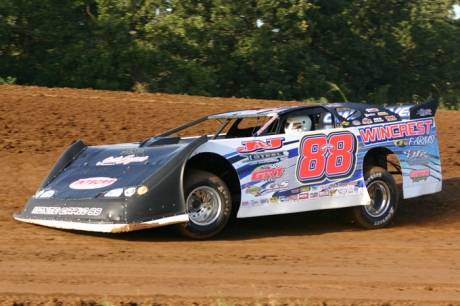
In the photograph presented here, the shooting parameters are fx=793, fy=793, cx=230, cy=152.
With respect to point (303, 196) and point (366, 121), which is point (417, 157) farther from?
point (303, 196)

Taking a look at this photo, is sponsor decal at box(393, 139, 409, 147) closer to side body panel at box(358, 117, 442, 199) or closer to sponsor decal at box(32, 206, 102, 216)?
side body panel at box(358, 117, 442, 199)

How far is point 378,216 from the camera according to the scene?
31.5ft

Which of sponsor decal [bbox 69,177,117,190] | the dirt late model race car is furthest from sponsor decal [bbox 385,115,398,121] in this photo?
sponsor decal [bbox 69,177,117,190]

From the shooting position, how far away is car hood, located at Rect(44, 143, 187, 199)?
8.23m

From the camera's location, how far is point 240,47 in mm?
30125

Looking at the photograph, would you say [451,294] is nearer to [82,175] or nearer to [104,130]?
[82,175]

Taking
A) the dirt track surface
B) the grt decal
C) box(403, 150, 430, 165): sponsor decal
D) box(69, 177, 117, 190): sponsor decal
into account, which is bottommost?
the dirt track surface

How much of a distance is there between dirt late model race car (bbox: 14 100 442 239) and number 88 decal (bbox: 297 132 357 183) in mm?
12

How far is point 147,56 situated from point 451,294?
21562 mm

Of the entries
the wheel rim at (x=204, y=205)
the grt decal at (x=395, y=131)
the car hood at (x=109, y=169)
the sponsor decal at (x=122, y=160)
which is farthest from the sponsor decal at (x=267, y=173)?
the grt decal at (x=395, y=131)

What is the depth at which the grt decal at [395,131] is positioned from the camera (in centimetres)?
952

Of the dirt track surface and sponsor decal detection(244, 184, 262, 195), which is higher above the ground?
sponsor decal detection(244, 184, 262, 195)

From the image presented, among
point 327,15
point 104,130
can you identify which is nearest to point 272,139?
point 104,130

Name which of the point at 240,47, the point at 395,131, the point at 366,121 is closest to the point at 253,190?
the point at 366,121
